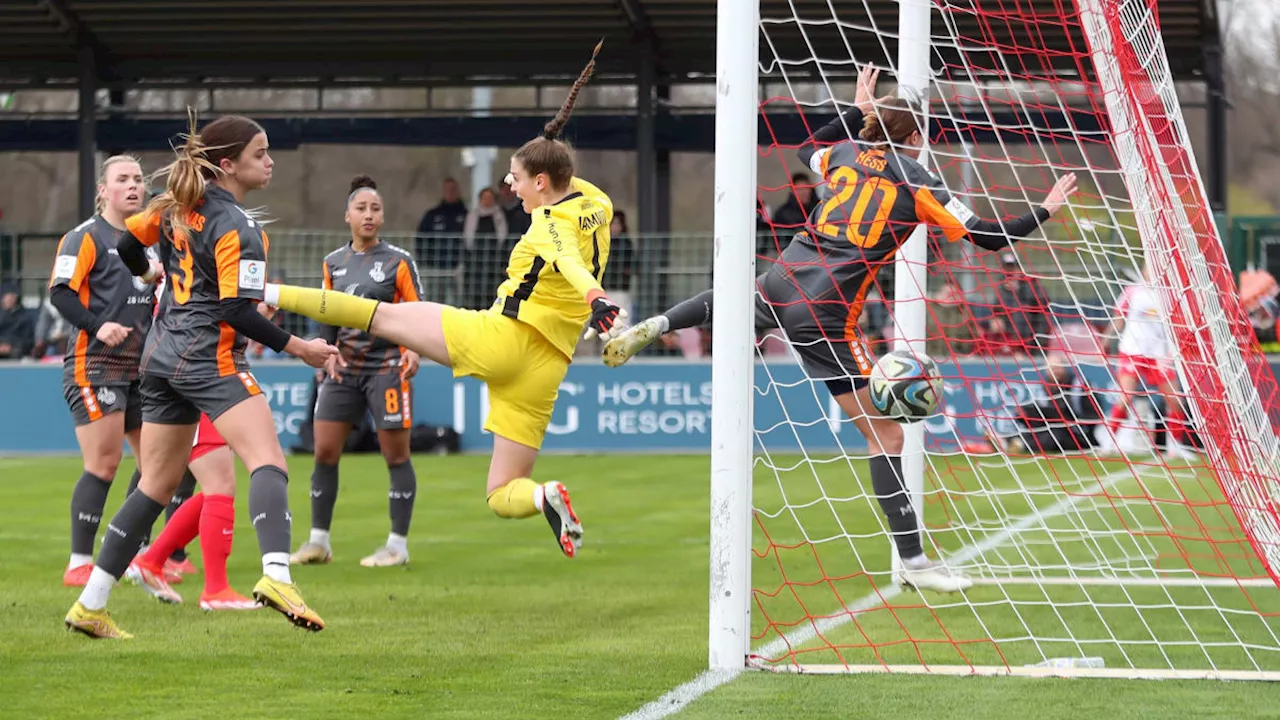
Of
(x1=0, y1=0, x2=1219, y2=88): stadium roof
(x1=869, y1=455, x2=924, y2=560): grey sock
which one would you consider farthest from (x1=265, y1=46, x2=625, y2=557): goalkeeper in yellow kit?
(x1=0, y1=0, x2=1219, y2=88): stadium roof

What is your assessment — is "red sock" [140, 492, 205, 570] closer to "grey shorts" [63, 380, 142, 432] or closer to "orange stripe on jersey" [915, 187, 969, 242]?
"grey shorts" [63, 380, 142, 432]

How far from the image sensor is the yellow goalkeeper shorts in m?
6.45

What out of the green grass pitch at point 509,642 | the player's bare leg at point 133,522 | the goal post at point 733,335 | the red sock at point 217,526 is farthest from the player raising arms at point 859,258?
the player's bare leg at point 133,522

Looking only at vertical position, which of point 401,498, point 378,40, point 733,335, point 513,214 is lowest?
point 401,498

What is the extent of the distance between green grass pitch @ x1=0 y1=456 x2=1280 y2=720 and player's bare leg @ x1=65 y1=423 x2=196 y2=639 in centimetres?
10

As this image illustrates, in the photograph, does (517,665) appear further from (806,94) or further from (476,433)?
(806,94)

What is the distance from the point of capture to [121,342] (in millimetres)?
7941

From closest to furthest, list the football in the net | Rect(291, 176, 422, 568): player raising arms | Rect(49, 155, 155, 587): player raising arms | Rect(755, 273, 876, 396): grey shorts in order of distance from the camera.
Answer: the football in the net, Rect(755, 273, 876, 396): grey shorts, Rect(49, 155, 155, 587): player raising arms, Rect(291, 176, 422, 568): player raising arms

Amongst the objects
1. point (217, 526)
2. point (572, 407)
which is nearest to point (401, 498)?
point (217, 526)

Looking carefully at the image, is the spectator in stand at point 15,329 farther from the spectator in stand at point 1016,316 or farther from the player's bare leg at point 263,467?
the player's bare leg at point 263,467

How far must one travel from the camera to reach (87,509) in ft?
26.4

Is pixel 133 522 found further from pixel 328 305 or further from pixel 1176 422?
pixel 1176 422

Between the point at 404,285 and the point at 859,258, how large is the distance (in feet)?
9.37

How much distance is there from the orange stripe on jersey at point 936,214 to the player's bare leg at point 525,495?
1965mm
